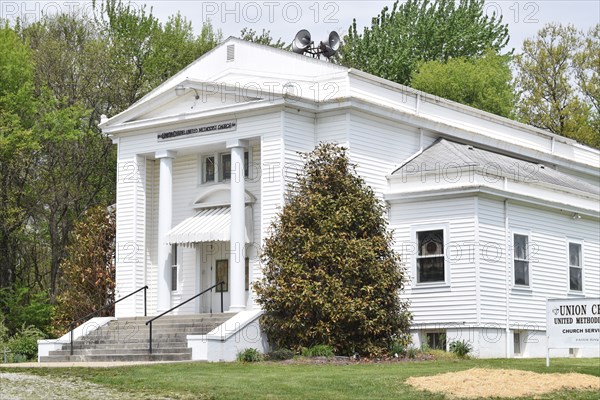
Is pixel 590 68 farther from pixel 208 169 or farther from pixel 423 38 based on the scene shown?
pixel 208 169

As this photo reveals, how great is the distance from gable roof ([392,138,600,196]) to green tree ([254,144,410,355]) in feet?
10.6

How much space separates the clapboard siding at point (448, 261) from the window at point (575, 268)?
5467 millimetres

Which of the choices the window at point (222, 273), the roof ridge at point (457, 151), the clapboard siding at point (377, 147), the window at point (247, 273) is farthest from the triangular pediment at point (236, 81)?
the window at point (222, 273)

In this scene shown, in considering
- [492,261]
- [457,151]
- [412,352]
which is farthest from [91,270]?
[492,261]

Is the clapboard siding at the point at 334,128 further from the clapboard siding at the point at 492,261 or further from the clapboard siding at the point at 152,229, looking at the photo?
the clapboard siding at the point at 152,229

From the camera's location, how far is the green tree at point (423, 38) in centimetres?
6253

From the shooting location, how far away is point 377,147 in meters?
35.4

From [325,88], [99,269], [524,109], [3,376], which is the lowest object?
[3,376]

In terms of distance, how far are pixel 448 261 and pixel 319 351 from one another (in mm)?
5674

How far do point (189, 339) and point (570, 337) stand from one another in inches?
392

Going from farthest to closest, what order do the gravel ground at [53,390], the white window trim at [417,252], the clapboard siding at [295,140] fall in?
the white window trim at [417,252]
the clapboard siding at [295,140]
the gravel ground at [53,390]

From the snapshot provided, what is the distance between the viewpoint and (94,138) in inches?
2031

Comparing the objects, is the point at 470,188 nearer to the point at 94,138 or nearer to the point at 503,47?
the point at 94,138

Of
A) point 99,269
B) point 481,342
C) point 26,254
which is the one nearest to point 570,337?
Result: point 481,342
